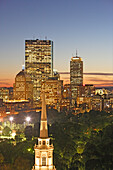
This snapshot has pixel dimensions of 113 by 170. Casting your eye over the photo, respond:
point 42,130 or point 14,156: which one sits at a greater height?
point 42,130

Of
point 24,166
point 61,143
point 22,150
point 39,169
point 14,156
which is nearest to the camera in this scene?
point 39,169

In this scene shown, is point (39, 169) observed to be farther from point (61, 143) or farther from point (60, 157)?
point (61, 143)

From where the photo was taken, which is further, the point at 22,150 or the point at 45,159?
the point at 22,150

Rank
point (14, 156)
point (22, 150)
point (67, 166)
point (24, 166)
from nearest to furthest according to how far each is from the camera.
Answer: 1. point (24, 166)
2. point (67, 166)
3. point (14, 156)
4. point (22, 150)

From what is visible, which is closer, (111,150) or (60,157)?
(111,150)

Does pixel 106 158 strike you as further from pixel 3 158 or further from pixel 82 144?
pixel 82 144

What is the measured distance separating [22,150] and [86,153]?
1618cm

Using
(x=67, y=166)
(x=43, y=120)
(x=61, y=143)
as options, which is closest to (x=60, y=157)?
(x=67, y=166)

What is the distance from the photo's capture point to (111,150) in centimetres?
7981

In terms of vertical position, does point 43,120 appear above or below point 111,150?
above

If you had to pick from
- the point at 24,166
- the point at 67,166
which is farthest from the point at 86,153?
the point at 24,166

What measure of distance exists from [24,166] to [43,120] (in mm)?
13673

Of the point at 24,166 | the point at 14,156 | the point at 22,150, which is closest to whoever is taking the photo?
the point at 24,166

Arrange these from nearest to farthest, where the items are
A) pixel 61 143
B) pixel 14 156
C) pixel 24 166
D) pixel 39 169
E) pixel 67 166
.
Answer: pixel 39 169, pixel 24 166, pixel 67 166, pixel 14 156, pixel 61 143
